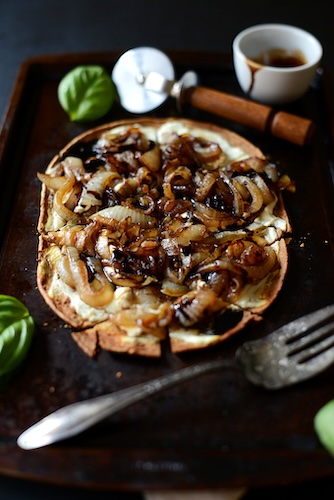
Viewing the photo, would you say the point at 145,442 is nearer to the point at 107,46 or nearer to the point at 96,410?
the point at 96,410

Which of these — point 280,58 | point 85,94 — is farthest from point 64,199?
point 280,58

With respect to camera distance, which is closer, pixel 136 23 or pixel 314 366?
pixel 314 366

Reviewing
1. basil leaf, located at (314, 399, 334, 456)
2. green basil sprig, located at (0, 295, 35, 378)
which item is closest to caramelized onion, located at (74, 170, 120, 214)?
green basil sprig, located at (0, 295, 35, 378)

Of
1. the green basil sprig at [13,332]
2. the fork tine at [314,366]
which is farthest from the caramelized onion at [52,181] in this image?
the fork tine at [314,366]

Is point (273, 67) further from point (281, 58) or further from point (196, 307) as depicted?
point (196, 307)

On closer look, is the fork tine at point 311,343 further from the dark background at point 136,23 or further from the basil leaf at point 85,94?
the dark background at point 136,23

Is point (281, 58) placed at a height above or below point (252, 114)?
above

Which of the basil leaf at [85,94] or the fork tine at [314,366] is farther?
the basil leaf at [85,94]

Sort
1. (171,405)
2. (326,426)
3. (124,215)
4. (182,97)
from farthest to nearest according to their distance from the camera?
(182,97)
(124,215)
(171,405)
(326,426)
